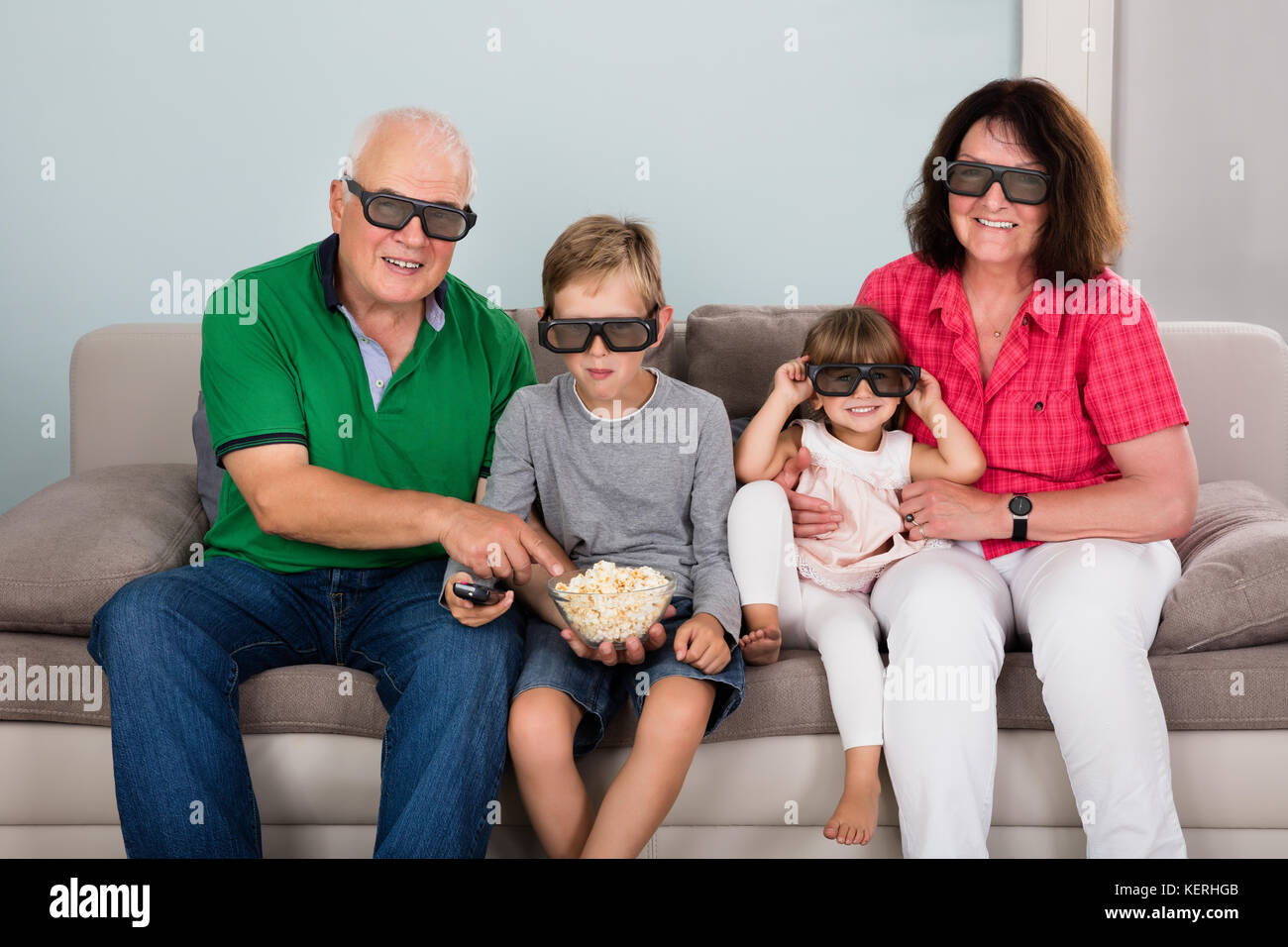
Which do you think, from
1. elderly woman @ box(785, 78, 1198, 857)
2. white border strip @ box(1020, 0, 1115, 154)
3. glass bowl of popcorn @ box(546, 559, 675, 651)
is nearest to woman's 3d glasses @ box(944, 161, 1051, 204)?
elderly woman @ box(785, 78, 1198, 857)

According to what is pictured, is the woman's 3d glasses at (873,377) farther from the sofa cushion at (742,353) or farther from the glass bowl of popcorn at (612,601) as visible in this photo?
the glass bowl of popcorn at (612,601)

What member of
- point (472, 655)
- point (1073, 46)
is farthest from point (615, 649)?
point (1073, 46)

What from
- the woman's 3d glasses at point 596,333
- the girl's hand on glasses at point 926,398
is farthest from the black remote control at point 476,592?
the girl's hand on glasses at point 926,398

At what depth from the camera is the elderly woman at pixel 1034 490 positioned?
Result: 1.74 meters

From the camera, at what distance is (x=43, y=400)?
353 centimetres

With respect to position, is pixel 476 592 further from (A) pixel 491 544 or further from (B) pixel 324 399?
(B) pixel 324 399

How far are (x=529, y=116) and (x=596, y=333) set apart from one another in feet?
5.43

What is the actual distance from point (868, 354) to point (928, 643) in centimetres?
59

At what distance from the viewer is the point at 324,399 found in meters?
1.96

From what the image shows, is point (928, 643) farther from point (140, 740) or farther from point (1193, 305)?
point (1193, 305)

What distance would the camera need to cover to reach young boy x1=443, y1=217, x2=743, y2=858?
1730 millimetres

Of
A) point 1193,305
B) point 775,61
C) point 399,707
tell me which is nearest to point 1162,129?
point 1193,305

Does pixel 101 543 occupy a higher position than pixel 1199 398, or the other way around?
pixel 1199 398

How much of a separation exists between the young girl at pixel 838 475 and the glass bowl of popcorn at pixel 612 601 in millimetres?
237
